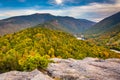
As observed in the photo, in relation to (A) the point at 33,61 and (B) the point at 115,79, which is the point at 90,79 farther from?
(A) the point at 33,61

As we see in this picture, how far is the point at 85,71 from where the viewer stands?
11294 cm

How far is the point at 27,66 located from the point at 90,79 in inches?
1783

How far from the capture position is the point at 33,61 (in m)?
124

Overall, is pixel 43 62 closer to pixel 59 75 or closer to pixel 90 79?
pixel 59 75

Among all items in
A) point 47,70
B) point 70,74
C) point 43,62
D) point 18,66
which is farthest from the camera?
point 18,66

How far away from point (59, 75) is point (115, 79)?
75.0 ft

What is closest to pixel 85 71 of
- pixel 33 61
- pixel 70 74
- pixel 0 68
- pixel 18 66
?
pixel 70 74

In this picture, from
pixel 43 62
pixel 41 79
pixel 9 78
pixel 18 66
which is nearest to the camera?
pixel 41 79

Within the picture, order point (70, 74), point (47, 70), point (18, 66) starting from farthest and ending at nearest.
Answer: point (18, 66)
point (47, 70)
point (70, 74)

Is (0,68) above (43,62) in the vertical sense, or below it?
below

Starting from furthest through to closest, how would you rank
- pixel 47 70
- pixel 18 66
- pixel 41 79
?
1. pixel 18 66
2. pixel 47 70
3. pixel 41 79

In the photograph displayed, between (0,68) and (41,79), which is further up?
(41,79)

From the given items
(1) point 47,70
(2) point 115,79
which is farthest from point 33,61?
(2) point 115,79

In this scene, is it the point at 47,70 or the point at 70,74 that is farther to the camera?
the point at 47,70
